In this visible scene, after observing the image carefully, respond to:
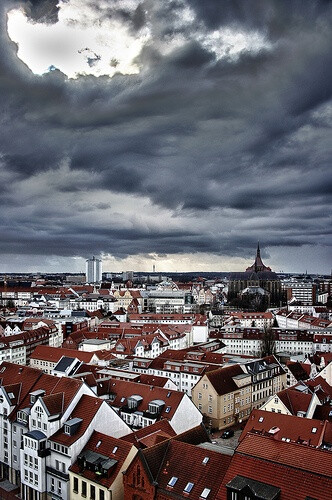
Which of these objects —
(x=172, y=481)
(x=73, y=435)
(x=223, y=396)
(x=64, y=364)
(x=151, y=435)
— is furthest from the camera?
(x=64, y=364)

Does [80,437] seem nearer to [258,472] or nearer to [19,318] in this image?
[258,472]

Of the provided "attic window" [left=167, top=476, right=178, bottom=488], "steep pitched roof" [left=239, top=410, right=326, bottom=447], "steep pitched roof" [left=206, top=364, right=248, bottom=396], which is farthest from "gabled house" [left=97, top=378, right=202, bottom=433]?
"attic window" [left=167, top=476, right=178, bottom=488]

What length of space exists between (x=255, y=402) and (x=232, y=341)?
52597mm

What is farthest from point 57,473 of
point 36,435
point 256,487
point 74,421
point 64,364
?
point 64,364

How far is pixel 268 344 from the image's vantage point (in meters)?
114

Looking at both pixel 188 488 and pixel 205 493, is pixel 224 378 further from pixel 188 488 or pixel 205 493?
pixel 205 493

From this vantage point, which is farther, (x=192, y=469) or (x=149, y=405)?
(x=149, y=405)

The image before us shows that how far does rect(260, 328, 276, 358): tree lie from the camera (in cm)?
11161

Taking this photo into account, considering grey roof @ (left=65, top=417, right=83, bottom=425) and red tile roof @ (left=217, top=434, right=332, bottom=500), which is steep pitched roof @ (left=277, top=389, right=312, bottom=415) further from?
grey roof @ (left=65, top=417, right=83, bottom=425)

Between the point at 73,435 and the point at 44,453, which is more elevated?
the point at 73,435

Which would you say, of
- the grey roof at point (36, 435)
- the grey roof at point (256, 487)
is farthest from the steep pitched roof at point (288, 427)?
the grey roof at point (36, 435)

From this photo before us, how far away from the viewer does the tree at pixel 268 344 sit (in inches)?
4394

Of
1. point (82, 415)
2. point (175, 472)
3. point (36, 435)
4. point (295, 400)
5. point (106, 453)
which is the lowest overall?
point (295, 400)

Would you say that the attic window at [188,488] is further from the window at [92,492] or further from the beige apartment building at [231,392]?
the beige apartment building at [231,392]
